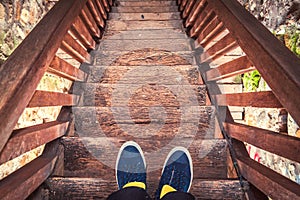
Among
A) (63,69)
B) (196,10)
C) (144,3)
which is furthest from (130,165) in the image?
(144,3)

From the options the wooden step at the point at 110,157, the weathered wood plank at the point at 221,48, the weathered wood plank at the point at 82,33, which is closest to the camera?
the wooden step at the point at 110,157

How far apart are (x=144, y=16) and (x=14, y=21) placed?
5.45ft

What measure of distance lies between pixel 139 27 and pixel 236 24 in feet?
5.95

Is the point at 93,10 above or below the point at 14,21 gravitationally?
above

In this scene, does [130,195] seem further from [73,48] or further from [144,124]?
→ [73,48]

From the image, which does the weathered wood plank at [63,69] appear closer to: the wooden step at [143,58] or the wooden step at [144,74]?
the wooden step at [144,74]

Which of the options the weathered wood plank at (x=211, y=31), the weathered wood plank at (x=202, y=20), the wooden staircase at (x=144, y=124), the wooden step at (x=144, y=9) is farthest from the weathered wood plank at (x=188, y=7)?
the wooden step at (x=144, y=9)

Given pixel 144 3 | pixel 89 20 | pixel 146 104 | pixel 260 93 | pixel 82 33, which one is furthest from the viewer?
pixel 144 3

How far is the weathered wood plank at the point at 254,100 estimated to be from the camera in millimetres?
1078

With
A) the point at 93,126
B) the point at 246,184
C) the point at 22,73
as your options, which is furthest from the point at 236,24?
the point at 93,126

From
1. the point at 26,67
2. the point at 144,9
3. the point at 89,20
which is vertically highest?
the point at 144,9

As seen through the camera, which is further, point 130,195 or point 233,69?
point 233,69

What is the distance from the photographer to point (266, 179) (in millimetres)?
1002

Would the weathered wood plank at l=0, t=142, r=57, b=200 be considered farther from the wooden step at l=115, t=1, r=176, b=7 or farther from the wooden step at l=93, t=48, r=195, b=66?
the wooden step at l=115, t=1, r=176, b=7
